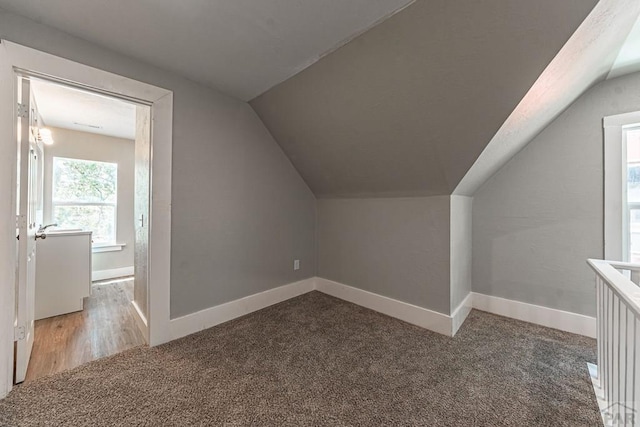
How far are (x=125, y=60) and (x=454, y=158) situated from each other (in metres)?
2.54

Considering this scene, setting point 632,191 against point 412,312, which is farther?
point 412,312

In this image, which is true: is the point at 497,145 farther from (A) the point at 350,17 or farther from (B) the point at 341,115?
(A) the point at 350,17

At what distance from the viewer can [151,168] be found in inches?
76.7

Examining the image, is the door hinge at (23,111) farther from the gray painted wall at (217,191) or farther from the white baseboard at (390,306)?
the white baseboard at (390,306)

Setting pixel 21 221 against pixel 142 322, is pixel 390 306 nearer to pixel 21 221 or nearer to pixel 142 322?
pixel 142 322

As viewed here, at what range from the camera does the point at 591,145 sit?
2.19m

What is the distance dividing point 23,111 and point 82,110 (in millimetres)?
1710

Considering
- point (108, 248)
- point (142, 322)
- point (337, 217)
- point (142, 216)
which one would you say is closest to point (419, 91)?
point (337, 217)

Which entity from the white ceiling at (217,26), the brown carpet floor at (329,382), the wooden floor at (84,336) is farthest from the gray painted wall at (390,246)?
the wooden floor at (84,336)

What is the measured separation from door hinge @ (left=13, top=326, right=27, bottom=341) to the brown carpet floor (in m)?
0.29

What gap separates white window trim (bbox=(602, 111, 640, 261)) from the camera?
→ 2.08m

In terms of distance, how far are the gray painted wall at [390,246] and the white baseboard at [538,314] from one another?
0.85m

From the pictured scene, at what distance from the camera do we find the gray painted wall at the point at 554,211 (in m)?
2.17

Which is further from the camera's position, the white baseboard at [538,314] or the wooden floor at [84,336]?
the white baseboard at [538,314]
